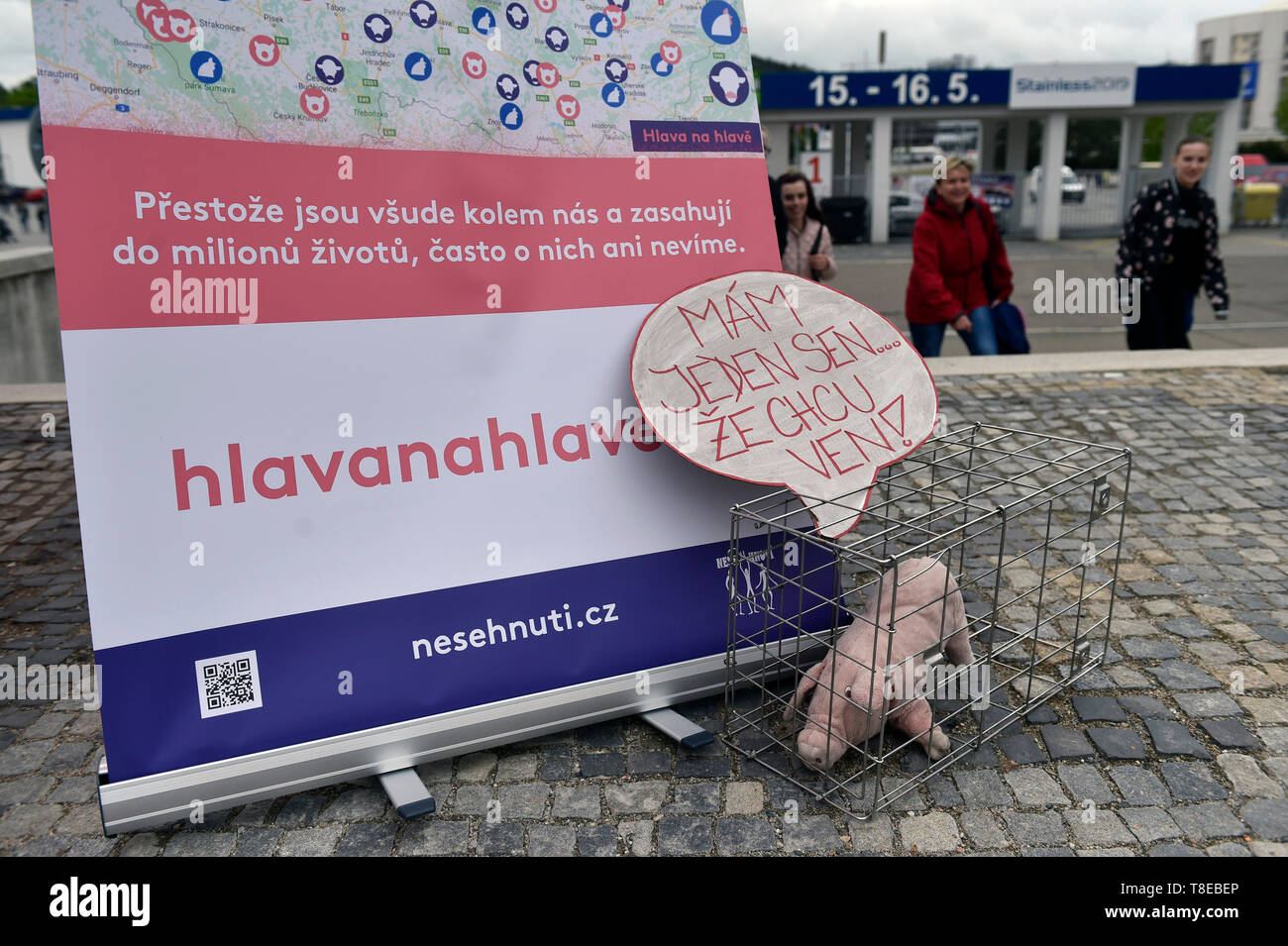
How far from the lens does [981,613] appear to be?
3930mm

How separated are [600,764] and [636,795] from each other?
0.20 m

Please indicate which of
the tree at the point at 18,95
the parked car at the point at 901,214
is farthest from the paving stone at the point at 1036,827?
the tree at the point at 18,95

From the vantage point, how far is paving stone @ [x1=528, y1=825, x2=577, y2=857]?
2578 mm

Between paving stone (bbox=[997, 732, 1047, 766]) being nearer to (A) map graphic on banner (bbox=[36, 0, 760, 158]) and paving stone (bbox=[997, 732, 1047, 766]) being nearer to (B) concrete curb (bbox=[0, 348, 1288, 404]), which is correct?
(A) map graphic on banner (bbox=[36, 0, 760, 158])

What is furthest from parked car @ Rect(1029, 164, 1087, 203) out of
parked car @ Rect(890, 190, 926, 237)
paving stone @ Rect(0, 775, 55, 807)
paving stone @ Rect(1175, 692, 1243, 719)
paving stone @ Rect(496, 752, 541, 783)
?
paving stone @ Rect(0, 775, 55, 807)

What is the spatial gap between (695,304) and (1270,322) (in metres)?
11.6

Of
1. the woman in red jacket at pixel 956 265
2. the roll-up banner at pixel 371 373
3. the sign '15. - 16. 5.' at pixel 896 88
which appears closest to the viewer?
the roll-up banner at pixel 371 373

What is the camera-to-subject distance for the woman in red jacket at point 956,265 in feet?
19.9

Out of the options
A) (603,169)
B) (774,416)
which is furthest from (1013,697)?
(603,169)

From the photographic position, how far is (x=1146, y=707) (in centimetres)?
324

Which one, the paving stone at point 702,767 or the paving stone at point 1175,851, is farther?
the paving stone at point 702,767

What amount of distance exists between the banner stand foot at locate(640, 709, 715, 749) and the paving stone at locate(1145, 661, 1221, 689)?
169 cm

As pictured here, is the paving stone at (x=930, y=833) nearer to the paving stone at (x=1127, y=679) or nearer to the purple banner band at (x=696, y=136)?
the paving stone at (x=1127, y=679)

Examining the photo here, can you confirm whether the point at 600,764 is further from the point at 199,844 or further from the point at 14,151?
the point at 14,151
